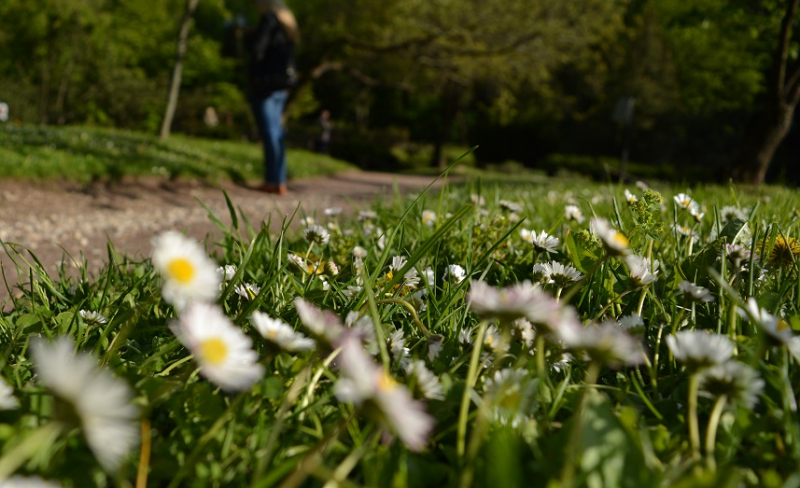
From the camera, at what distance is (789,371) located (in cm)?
96

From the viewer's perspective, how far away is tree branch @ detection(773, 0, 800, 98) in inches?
→ 328

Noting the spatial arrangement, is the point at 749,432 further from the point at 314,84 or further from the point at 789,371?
the point at 314,84

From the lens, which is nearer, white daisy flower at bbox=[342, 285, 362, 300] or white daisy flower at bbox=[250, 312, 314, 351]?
white daisy flower at bbox=[250, 312, 314, 351]

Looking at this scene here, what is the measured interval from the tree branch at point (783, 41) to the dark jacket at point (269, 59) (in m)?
6.78

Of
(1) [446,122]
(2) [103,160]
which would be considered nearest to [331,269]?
(2) [103,160]

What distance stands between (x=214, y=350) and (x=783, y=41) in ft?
33.1

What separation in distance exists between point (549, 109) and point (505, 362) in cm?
2794

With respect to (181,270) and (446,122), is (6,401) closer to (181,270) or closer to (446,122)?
(181,270)

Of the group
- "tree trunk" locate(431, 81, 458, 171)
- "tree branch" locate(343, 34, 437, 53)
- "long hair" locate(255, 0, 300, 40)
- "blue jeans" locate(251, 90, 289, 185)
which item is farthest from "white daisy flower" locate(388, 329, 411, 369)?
"tree trunk" locate(431, 81, 458, 171)

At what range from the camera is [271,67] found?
7.07 meters

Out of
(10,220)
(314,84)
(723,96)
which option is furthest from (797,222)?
(314,84)

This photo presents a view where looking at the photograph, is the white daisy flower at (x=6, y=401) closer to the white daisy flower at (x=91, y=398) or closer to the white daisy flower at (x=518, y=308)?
the white daisy flower at (x=91, y=398)

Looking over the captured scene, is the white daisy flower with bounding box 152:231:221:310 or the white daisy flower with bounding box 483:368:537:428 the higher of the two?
the white daisy flower with bounding box 152:231:221:310

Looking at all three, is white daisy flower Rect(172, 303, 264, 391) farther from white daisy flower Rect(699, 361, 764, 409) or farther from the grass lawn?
white daisy flower Rect(699, 361, 764, 409)
